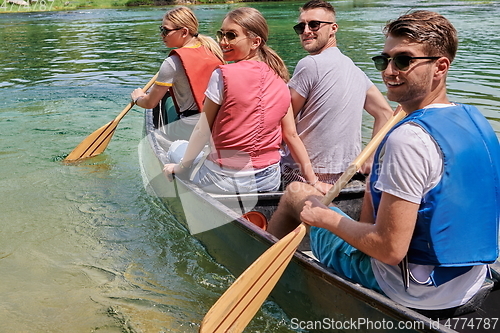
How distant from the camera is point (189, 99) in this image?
13.9 ft

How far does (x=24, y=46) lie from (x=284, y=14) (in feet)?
41.9

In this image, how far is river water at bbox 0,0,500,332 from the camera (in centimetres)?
308

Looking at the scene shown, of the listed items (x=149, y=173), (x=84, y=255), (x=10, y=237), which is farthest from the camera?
(x=149, y=173)

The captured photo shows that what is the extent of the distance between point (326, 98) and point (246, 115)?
57cm

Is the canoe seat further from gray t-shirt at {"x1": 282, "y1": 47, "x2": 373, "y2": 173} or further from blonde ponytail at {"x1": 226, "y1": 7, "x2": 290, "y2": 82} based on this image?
blonde ponytail at {"x1": 226, "y1": 7, "x2": 290, "y2": 82}

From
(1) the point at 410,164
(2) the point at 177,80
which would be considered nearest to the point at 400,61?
(1) the point at 410,164

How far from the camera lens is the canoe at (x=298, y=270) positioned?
83.0 inches

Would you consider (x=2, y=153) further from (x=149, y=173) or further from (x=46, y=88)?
(x=46, y=88)

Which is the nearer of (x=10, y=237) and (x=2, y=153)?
(x=10, y=237)

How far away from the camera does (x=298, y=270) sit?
8.55ft

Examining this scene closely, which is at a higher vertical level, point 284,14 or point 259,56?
point 259,56

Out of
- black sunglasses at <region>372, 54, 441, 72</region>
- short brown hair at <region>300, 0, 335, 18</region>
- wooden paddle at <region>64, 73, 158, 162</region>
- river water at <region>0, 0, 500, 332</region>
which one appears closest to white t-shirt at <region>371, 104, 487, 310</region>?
black sunglasses at <region>372, 54, 441, 72</region>

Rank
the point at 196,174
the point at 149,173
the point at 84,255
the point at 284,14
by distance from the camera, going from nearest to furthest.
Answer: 1. the point at 196,174
2. the point at 84,255
3. the point at 149,173
4. the point at 284,14

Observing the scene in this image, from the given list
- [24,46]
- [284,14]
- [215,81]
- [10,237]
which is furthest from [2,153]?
[284,14]
